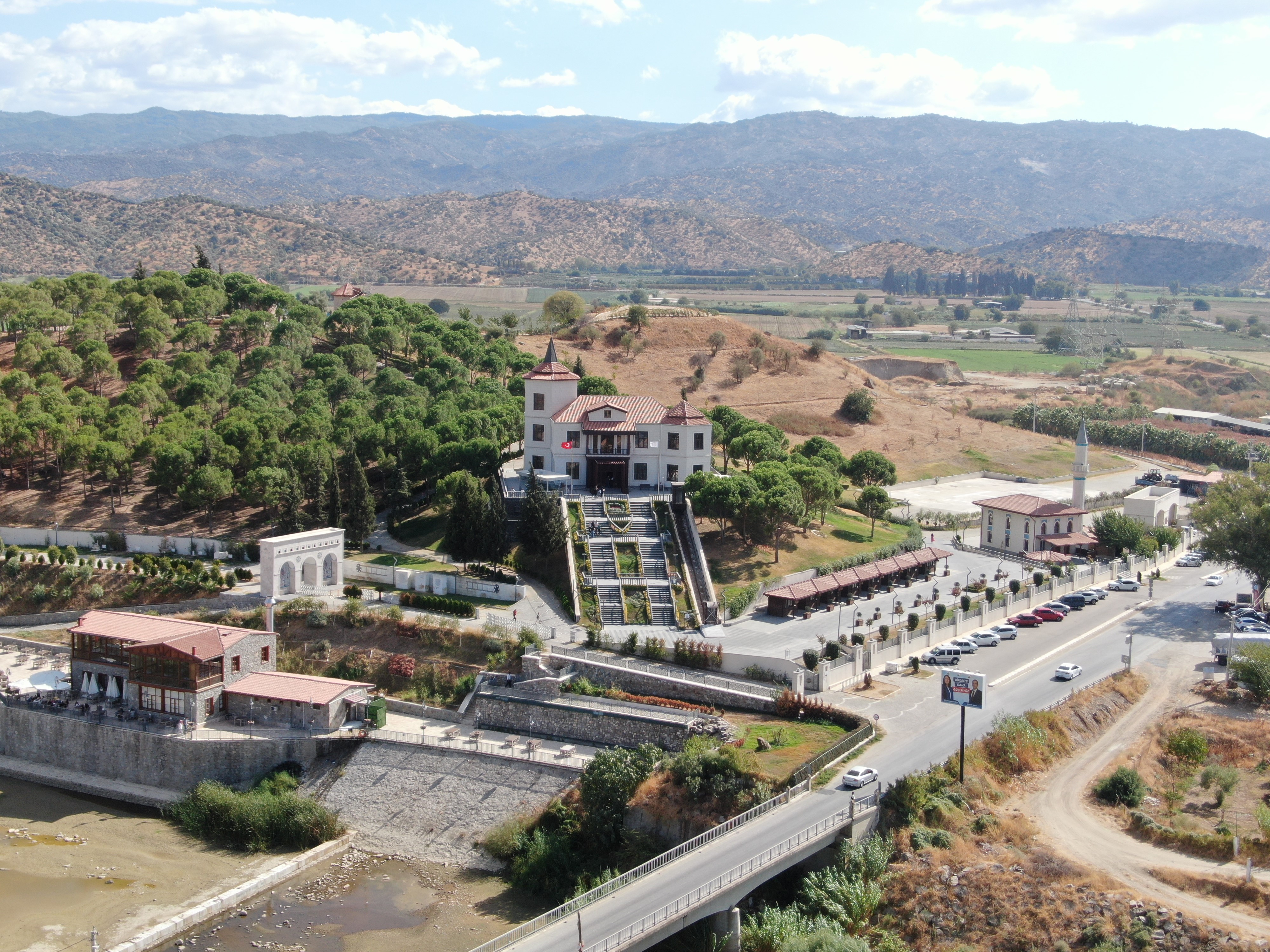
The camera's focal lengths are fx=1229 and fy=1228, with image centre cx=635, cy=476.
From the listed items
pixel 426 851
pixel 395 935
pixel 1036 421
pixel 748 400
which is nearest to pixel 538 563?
pixel 426 851

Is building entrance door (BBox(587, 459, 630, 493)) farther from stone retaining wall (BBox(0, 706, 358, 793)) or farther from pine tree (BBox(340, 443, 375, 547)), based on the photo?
stone retaining wall (BBox(0, 706, 358, 793))

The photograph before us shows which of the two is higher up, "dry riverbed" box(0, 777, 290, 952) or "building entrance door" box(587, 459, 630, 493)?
"building entrance door" box(587, 459, 630, 493)

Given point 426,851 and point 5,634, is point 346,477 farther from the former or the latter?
point 426,851

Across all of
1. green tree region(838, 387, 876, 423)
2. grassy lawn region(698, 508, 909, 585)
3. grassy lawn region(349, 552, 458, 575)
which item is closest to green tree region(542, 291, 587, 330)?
green tree region(838, 387, 876, 423)

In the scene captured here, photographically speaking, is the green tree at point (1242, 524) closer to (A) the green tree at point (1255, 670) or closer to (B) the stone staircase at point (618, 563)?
(A) the green tree at point (1255, 670)

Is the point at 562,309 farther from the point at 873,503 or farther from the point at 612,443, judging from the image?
the point at 612,443

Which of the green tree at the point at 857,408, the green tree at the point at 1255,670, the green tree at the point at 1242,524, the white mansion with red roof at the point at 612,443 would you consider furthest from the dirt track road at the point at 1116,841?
the green tree at the point at 857,408
